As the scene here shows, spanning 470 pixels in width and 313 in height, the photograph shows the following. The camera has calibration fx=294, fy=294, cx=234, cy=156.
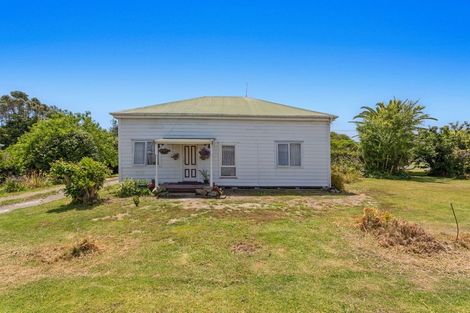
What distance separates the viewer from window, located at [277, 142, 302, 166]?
1473 centimetres

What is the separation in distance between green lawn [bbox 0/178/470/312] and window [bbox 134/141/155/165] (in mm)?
5162

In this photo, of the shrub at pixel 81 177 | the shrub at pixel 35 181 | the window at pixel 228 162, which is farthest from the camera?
the shrub at pixel 35 181

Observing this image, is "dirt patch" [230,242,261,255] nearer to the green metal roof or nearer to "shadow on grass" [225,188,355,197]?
"shadow on grass" [225,188,355,197]

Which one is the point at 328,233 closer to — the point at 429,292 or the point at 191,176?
the point at 429,292

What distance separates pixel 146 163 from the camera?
14.5 m

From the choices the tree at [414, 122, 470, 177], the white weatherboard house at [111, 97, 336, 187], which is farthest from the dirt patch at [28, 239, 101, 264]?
the tree at [414, 122, 470, 177]

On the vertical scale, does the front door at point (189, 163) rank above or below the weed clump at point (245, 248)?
above

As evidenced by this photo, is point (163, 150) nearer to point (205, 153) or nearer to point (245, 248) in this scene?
point (205, 153)

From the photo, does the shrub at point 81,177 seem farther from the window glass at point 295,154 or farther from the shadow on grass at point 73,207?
the window glass at point 295,154

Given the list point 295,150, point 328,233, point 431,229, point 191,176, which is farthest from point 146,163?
point 431,229

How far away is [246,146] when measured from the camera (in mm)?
14586

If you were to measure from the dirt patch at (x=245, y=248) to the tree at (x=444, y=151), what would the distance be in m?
21.9

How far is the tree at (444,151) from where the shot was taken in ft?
76.2

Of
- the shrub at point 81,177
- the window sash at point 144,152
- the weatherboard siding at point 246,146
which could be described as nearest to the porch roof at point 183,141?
the weatherboard siding at point 246,146
